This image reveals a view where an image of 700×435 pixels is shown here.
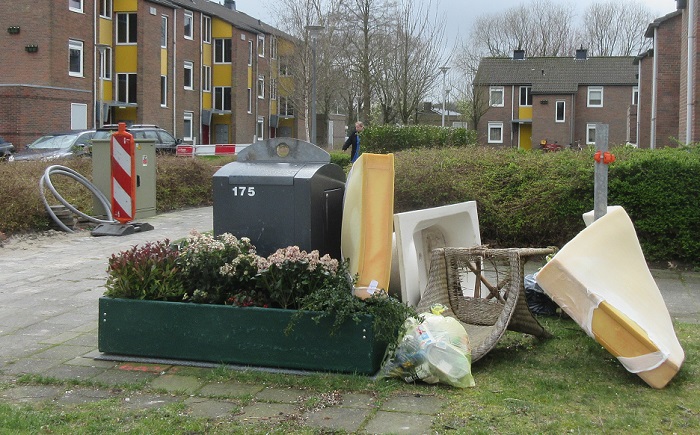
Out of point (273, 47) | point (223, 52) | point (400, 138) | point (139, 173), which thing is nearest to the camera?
point (139, 173)

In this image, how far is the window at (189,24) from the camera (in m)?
51.4

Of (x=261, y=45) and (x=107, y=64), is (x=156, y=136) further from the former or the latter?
(x=261, y=45)

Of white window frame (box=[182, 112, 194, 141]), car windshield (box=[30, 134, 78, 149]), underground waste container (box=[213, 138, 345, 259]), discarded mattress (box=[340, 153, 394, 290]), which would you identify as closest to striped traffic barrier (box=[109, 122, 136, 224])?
underground waste container (box=[213, 138, 345, 259])

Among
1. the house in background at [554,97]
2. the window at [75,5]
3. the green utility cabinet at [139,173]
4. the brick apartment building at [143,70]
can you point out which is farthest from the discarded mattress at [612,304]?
the house in background at [554,97]

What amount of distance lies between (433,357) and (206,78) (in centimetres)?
5225

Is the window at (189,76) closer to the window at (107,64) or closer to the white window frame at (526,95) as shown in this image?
the window at (107,64)

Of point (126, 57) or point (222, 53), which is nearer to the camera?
point (126, 57)

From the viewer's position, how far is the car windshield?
24969 mm

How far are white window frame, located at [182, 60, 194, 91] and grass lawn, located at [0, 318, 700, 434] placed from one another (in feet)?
158

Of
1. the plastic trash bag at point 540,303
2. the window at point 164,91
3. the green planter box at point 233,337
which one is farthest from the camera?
the window at point 164,91

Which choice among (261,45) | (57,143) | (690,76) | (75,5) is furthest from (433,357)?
(261,45)

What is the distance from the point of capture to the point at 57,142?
25438mm

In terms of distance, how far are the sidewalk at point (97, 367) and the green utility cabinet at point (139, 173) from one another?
12.4 ft

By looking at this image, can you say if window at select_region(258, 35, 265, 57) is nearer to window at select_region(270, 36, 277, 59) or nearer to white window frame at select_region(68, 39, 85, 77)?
window at select_region(270, 36, 277, 59)
